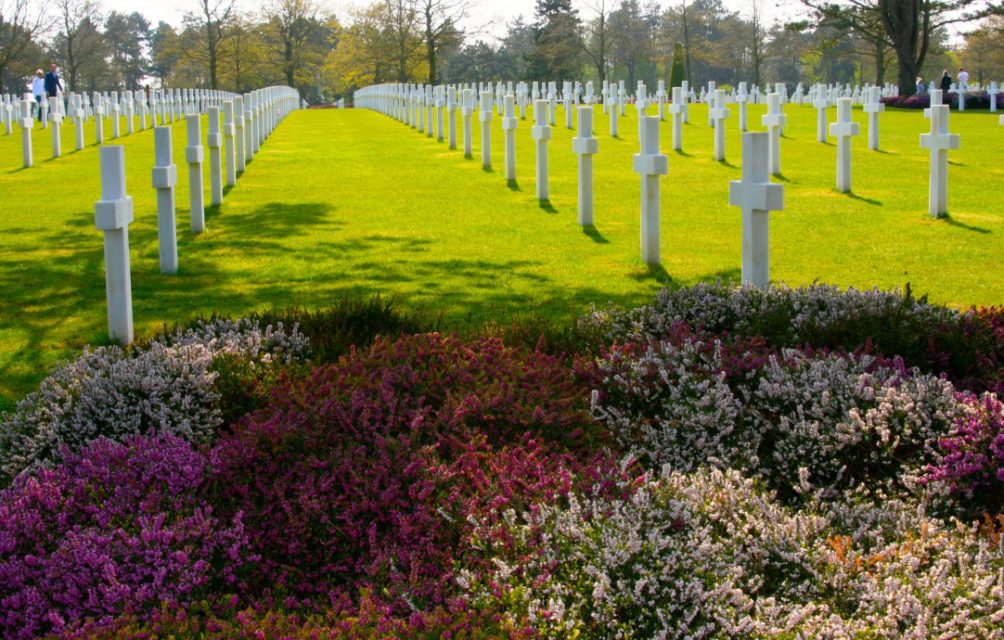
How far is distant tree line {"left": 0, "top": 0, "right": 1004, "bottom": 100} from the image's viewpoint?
5100 centimetres

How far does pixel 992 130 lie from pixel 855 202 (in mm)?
17344

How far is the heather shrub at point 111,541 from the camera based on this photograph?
136 inches

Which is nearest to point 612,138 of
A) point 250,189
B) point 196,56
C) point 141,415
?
point 250,189

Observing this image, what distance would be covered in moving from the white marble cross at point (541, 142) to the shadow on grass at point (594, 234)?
2457 millimetres

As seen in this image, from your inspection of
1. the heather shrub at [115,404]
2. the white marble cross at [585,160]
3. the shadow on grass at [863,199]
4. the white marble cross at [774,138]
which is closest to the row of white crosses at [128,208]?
the heather shrub at [115,404]

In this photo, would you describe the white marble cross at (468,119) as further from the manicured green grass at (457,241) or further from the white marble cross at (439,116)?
the white marble cross at (439,116)

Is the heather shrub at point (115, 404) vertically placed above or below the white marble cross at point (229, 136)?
below

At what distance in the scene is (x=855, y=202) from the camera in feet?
49.9

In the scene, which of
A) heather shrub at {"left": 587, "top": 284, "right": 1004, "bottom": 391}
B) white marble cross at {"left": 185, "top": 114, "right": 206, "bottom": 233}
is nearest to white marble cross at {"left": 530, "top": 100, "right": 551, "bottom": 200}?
white marble cross at {"left": 185, "top": 114, "right": 206, "bottom": 233}

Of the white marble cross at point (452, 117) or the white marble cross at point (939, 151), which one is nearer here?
the white marble cross at point (939, 151)

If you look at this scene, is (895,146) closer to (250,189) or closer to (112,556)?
(250,189)

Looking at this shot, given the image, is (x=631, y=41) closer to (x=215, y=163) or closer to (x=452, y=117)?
(x=452, y=117)

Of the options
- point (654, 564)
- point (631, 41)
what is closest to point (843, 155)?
point (654, 564)

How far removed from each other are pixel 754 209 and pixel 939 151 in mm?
6478
